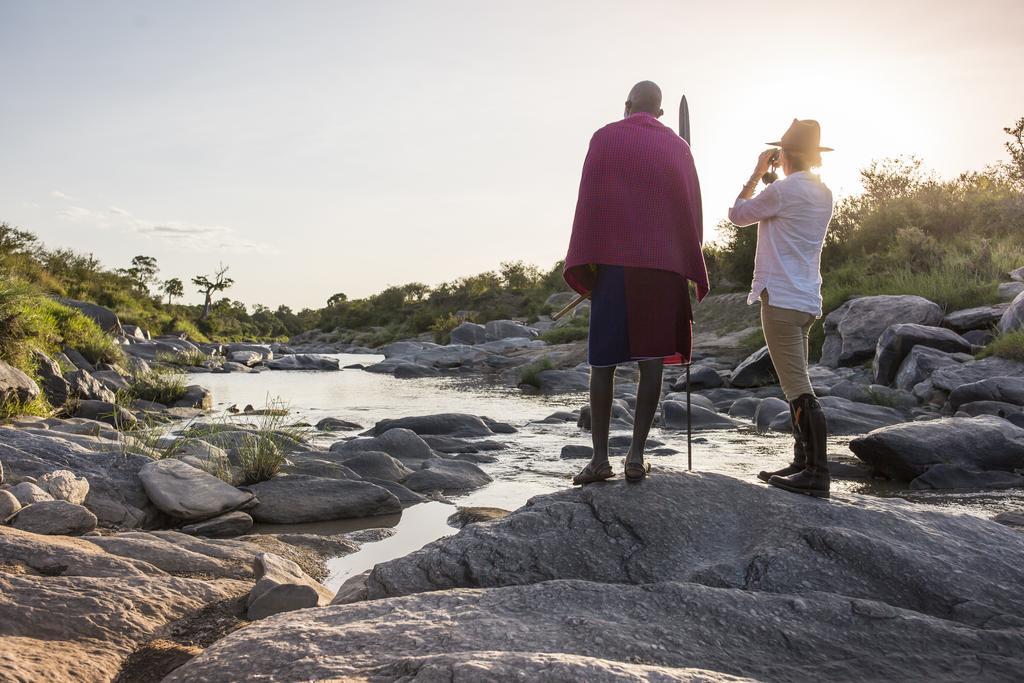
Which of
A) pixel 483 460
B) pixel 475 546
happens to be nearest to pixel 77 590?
pixel 475 546

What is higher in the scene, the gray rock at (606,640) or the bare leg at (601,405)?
the bare leg at (601,405)

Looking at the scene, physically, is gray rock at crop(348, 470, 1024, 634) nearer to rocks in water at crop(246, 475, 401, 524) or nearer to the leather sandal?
the leather sandal

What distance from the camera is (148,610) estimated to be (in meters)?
3.23

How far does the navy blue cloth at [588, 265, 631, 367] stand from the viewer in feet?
12.7

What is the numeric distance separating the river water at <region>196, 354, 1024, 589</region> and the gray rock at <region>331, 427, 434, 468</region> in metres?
0.68

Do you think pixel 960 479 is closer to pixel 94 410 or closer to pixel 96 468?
pixel 96 468

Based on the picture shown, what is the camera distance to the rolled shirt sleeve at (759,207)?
158 inches

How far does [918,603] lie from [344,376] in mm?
18591

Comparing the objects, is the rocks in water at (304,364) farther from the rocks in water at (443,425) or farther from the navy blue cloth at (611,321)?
the navy blue cloth at (611,321)

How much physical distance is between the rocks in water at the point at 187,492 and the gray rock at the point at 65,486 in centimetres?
38

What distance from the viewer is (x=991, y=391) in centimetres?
917

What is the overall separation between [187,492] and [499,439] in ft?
14.9

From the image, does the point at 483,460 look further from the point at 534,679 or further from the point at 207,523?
the point at 534,679

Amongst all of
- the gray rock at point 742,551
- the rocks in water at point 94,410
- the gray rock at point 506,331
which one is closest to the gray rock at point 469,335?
the gray rock at point 506,331
